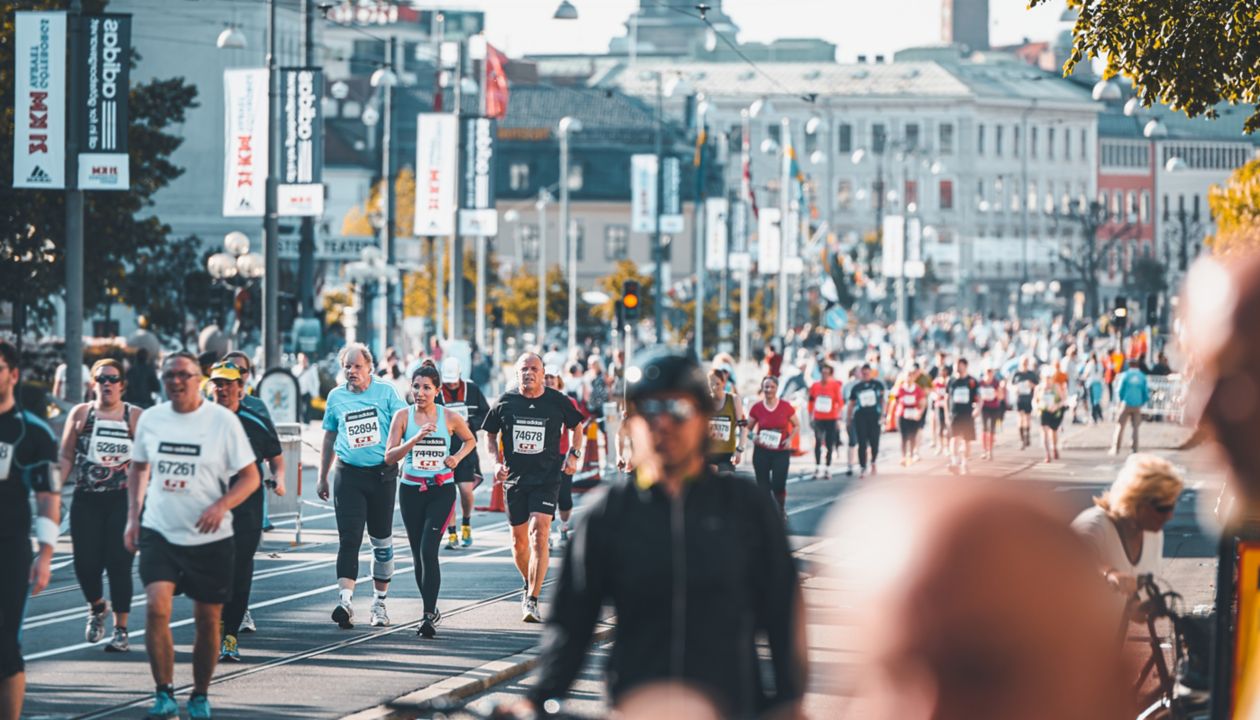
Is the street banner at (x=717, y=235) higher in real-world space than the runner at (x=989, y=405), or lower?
higher

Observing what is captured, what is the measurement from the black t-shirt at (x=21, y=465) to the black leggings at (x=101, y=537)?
333 centimetres

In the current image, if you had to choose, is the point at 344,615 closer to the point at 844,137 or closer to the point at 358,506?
the point at 358,506

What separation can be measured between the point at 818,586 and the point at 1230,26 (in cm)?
491

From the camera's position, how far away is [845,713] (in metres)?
11.0

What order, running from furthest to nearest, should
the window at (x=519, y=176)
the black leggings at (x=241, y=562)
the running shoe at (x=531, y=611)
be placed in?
1. the window at (x=519, y=176)
2. the running shoe at (x=531, y=611)
3. the black leggings at (x=241, y=562)

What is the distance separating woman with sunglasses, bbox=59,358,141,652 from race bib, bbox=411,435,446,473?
168cm

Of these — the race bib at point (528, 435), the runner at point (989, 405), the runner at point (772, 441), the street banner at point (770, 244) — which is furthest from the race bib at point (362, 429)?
the street banner at point (770, 244)

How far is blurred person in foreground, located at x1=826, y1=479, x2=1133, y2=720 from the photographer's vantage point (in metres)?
2.72

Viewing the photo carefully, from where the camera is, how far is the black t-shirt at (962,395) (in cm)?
3266

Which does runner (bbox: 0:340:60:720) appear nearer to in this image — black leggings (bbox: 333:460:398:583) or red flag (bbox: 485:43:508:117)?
black leggings (bbox: 333:460:398:583)

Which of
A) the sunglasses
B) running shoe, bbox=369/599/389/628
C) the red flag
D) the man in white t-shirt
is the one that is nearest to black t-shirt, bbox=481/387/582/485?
running shoe, bbox=369/599/389/628

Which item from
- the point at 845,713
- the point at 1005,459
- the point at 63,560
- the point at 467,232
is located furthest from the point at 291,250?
the point at 845,713

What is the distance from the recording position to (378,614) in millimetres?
14430

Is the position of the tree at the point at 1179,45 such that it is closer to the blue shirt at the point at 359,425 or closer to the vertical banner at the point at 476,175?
the blue shirt at the point at 359,425
